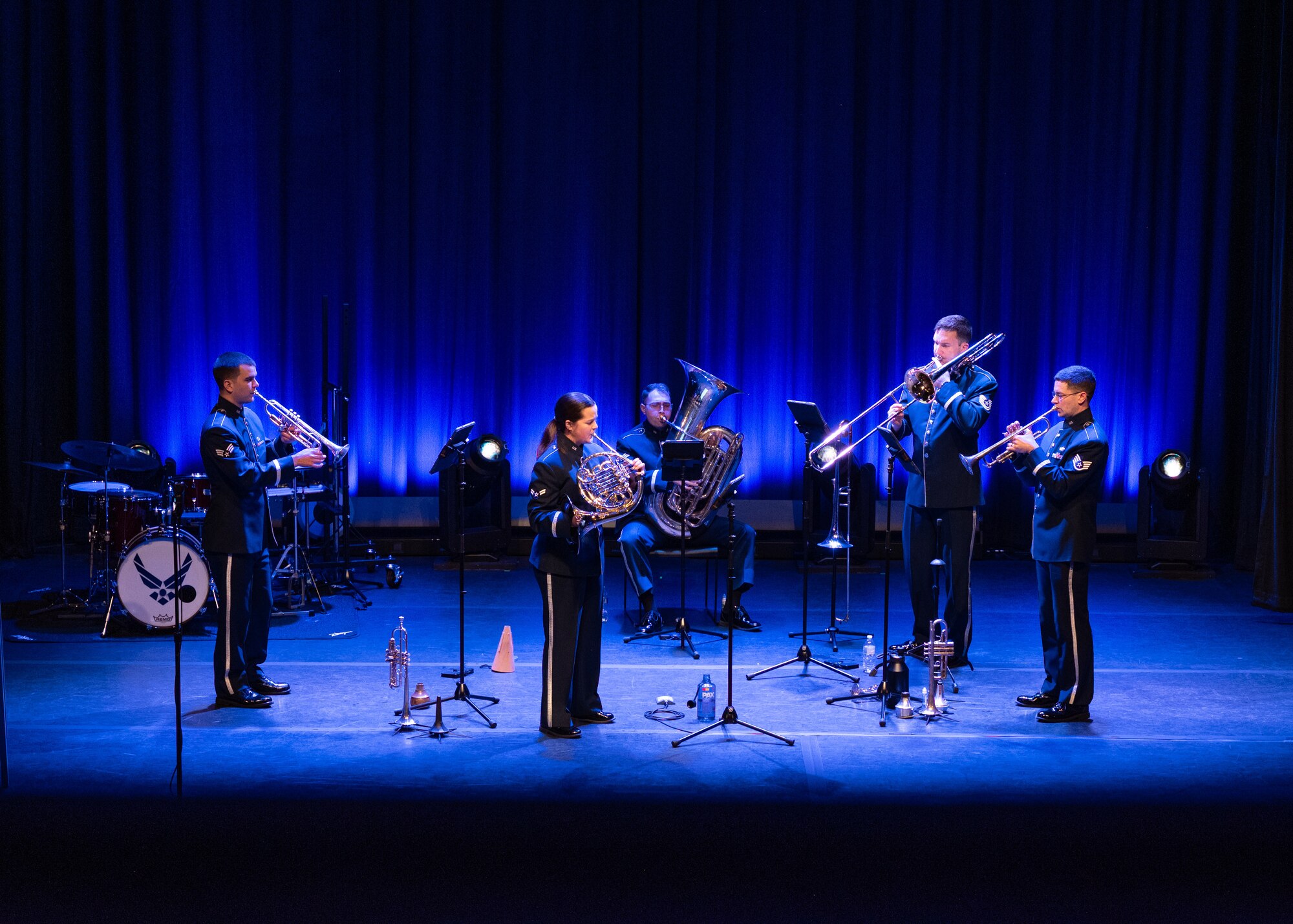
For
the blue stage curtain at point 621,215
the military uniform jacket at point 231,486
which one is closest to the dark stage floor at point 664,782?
the military uniform jacket at point 231,486

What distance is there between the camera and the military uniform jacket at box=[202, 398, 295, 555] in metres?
5.47

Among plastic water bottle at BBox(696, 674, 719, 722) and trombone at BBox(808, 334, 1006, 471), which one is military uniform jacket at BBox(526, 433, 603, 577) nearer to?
plastic water bottle at BBox(696, 674, 719, 722)

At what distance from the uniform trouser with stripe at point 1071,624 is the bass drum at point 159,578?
16.1ft

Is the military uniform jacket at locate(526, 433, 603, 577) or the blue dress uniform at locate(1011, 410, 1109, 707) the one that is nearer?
the military uniform jacket at locate(526, 433, 603, 577)

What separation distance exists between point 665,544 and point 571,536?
8.09ft

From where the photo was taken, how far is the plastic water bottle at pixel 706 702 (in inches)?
210

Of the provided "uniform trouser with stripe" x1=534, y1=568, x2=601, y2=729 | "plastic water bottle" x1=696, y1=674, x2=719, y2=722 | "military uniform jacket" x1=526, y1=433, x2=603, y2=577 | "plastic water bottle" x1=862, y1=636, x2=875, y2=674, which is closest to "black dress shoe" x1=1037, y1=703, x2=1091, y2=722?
"plastic water bottle" x1=862, y1=636, x2=875, y2=674

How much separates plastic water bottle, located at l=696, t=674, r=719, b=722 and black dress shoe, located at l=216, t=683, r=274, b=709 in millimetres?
2160

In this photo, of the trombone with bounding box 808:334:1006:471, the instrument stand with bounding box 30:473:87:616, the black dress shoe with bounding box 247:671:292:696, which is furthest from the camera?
the instrument stand with bounding box 30:473:87:616

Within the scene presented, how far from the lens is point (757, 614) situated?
313 inches

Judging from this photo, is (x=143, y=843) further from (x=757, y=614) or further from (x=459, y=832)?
(x=757, y=614)

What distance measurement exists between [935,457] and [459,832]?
3738mm

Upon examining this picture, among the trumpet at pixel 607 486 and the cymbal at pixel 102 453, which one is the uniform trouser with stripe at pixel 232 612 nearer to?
the trumpet at pixel 607 486

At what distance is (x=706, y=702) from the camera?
5.34m
